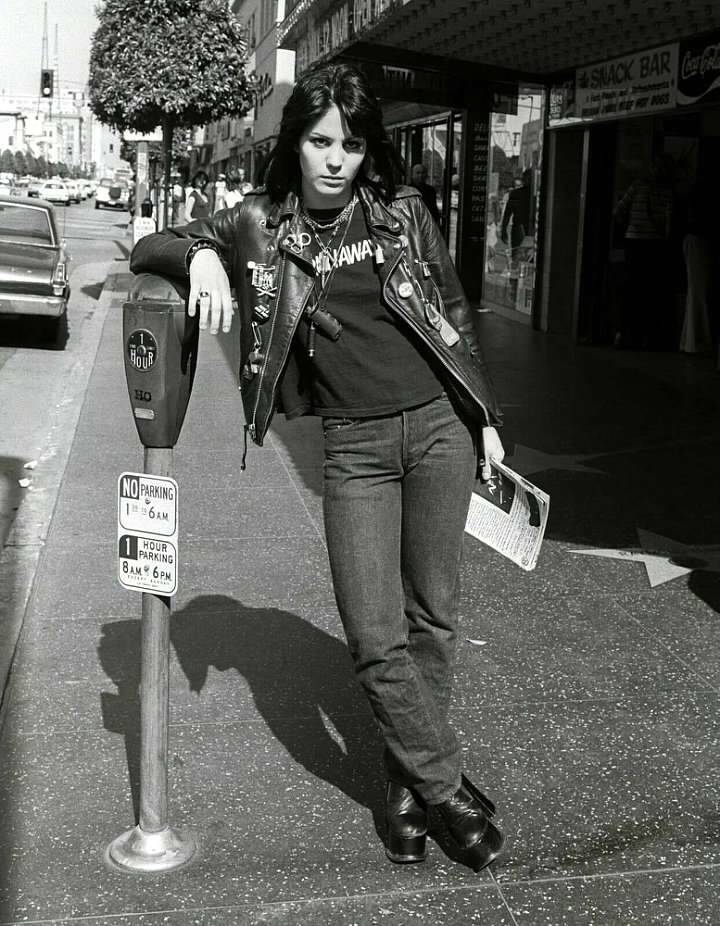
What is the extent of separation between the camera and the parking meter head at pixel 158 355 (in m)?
2.86

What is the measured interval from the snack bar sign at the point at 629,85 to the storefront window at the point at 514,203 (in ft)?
→ 5.21

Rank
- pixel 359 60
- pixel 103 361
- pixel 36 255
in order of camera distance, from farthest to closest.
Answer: pixel 36 255 < pixel 359 60 < pixel 103 361

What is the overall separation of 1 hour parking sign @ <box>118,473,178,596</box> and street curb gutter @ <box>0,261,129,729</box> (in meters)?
1.29

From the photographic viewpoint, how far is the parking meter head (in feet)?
9.37

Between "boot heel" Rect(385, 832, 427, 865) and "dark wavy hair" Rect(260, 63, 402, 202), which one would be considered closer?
"dark wavy hair" Rect(260, 63, 402, 202)

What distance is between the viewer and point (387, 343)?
121 inches

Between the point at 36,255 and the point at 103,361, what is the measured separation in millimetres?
2526

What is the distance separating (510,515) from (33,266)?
38.2 feet

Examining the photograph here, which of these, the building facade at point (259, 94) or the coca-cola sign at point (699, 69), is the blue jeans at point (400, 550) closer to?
the coca-cola sign at point (699, 69)

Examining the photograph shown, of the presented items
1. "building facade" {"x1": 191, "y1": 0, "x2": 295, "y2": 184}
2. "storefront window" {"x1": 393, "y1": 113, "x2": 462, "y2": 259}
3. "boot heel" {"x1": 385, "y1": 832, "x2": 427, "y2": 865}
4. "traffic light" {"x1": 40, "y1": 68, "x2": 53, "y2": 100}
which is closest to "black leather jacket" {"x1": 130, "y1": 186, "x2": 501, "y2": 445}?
"boot heel" {"x1": 385, "y1": 832, "x2": 427, "y2": 865}

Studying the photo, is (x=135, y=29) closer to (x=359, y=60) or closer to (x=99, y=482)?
(x=359, y=60)

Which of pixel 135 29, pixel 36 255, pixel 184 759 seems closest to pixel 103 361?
pixel 36 255

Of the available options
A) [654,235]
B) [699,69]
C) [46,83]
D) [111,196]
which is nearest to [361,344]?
[699,69]

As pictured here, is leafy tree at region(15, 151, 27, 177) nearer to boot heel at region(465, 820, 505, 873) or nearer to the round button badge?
the round button badge
